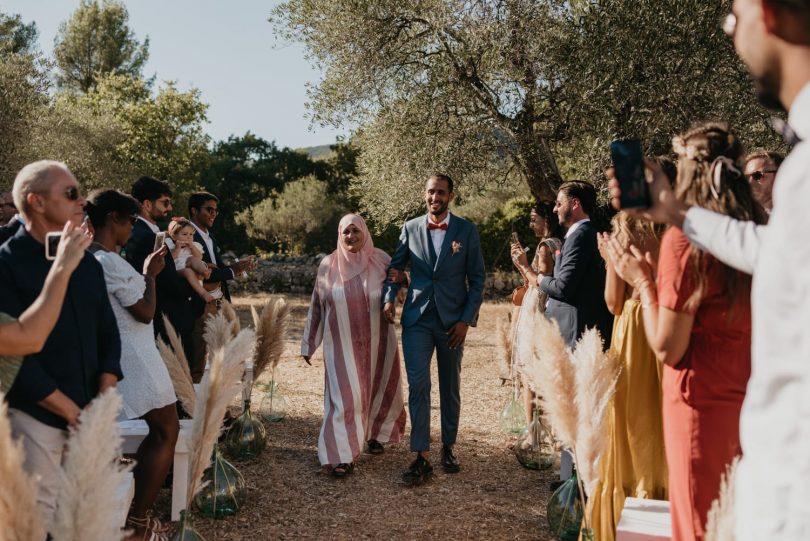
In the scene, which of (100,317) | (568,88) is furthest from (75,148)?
(100,317)

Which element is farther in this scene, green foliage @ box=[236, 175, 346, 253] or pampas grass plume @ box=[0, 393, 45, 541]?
green foliage @ box=[236, 175, 346, 253]

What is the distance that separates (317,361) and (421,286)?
6.05 metres

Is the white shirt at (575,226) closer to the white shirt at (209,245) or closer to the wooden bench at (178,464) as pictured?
the wooden bench at (178,464)

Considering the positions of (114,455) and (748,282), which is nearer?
(114,455)

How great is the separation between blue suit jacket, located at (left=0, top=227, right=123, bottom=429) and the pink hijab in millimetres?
2955

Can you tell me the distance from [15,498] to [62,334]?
1104mm

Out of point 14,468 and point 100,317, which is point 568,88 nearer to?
point 100,317

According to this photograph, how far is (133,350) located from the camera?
3.83 m

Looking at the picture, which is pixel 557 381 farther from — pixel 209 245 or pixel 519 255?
pixel 209 245

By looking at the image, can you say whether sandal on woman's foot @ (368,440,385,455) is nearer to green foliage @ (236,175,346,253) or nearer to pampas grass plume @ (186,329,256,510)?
pampas grass plume @ (186,329,256,510)

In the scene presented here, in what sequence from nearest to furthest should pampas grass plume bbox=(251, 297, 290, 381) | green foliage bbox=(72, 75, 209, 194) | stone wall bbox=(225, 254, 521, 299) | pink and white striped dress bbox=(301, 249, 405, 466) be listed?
pink and white striped dress bbox=(301, 249, 405, 466), pampas grass plume bbox=(251, 297, 290, 381), stone wall bbox=(225, 254, 521, 299), green foliage bbox=(72, 75, 209, 194)

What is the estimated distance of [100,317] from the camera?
303 centimetres

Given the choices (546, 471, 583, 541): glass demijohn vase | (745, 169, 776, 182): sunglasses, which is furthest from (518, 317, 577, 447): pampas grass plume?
(745, 169, 776, 182): sunglasses

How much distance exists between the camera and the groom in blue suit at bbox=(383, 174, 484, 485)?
560 centimetres
